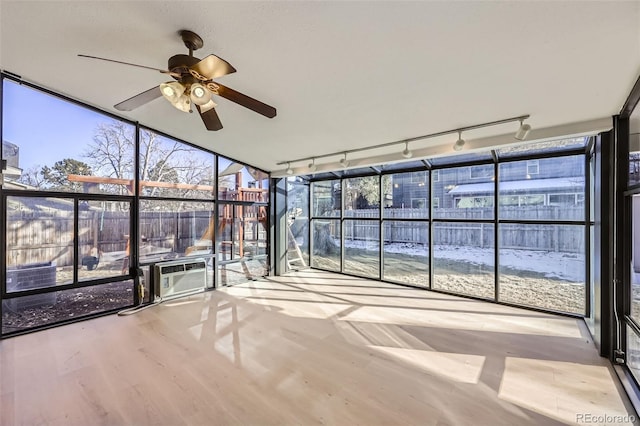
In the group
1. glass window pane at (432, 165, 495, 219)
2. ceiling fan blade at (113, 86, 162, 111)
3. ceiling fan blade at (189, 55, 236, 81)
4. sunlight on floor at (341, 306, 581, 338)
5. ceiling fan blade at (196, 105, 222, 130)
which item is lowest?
sunlight on floor at (341, 306, 581, 338)

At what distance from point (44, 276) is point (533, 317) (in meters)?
6.86

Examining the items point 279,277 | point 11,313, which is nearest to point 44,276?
point 11,313

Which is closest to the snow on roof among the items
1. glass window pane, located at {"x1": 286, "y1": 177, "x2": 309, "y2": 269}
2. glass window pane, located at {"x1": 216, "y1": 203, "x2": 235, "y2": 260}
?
glass window pane, located at {"x1": 286, "y1": 177, "x2": 309, "y2": 269}

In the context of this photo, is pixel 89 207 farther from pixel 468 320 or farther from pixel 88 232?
pixel 468 320

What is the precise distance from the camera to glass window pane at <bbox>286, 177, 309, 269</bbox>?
6948 mm

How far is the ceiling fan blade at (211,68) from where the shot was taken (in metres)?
1.88

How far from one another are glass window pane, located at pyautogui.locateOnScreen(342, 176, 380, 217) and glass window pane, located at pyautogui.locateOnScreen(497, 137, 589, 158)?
2.43m

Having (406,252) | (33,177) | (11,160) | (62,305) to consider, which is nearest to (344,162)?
(406,252)

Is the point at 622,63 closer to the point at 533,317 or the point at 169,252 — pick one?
the point at 533,317

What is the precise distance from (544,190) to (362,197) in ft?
10.7

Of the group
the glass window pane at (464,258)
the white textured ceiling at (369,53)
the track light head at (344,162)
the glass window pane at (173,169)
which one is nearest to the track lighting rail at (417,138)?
the track light head at (344,162)

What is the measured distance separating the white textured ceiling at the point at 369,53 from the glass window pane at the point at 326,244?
371cm

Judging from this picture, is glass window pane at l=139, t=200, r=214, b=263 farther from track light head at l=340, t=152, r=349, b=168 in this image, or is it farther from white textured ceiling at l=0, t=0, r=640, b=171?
track light head at l=340, t=152, r=349, b=168

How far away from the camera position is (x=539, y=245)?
4.29 m
